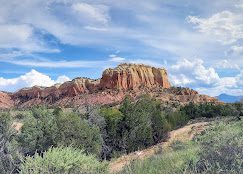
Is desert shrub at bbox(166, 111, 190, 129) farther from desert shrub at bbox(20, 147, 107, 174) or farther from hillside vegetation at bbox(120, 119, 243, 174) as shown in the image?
desert shrub at bbox(20, 147, 107, 174)

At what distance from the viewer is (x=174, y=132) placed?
4400cm

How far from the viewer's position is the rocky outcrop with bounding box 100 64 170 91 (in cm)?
13050

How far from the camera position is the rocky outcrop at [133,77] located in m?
130

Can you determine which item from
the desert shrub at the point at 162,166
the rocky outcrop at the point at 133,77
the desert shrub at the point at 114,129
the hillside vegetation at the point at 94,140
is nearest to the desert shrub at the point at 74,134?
the hillside vegetation at the point at 94,140

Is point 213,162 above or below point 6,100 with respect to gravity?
below

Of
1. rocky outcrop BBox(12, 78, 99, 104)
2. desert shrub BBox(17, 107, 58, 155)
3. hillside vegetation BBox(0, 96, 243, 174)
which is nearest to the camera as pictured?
hillside vegetation BBox(0, 96, 243, 174)

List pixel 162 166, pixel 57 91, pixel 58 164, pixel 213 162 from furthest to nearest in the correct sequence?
1. pixel 57 91
2. pixel 162 166
3. pixel 58 164
4. pixel 213 162

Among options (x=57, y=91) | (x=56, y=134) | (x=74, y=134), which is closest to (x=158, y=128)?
(x=74, y=134)

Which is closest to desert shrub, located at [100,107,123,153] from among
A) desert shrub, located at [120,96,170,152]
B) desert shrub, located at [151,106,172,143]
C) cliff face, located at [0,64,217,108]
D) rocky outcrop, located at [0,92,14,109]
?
desert shrub, located at [120,96,170,152]

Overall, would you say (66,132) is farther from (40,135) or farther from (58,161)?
(58,161)

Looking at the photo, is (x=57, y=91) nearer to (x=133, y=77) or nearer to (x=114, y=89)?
(x=114, y=89)

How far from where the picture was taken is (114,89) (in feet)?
418

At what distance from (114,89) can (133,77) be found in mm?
10155

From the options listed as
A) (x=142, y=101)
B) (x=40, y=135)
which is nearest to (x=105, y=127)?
(x=142, y=101)
